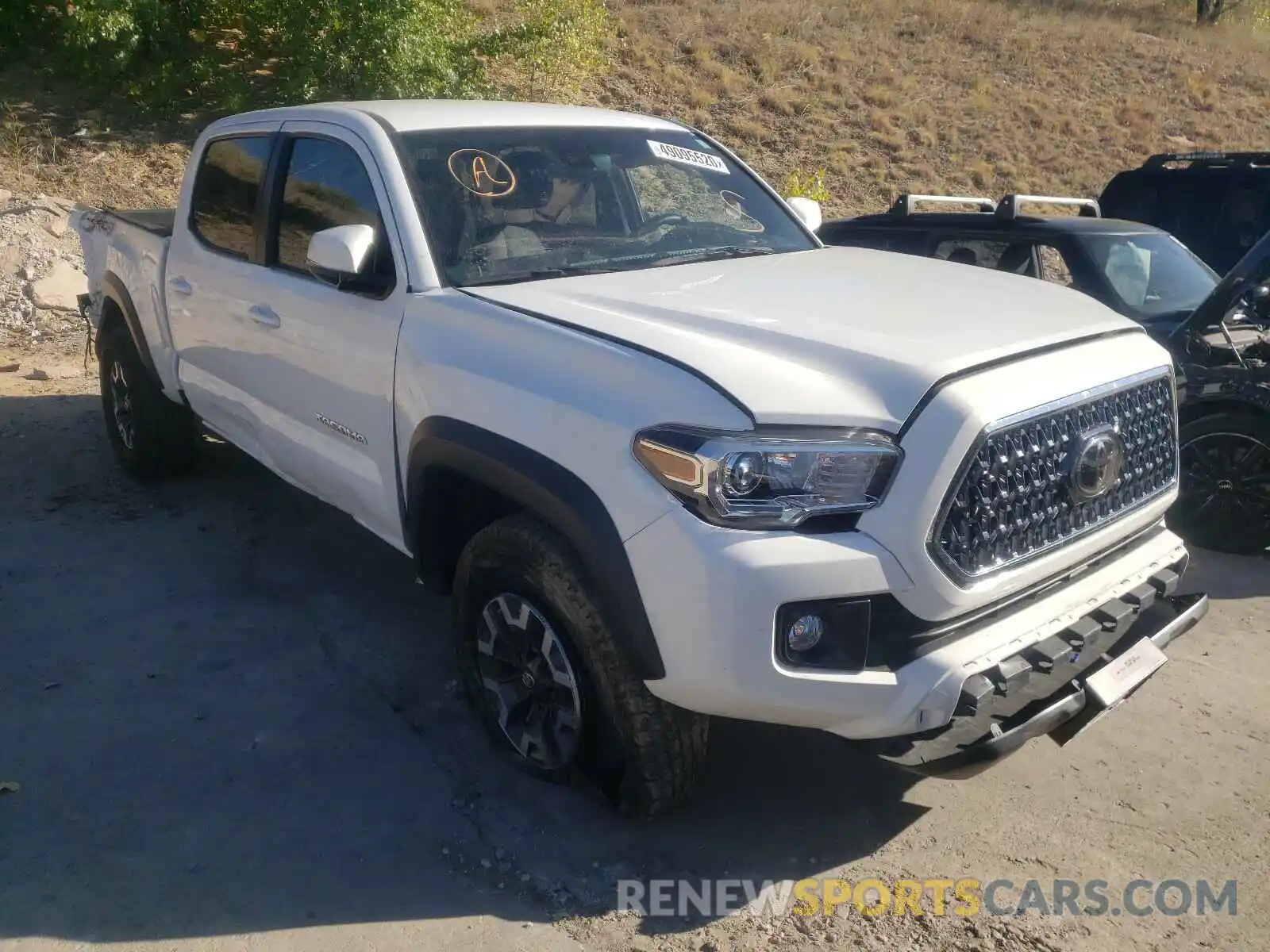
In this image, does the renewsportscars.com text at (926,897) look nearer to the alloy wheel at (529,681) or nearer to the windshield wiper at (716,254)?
the alloy wheel at (529,681)

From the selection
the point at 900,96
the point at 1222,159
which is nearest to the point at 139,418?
the point at 1222,159

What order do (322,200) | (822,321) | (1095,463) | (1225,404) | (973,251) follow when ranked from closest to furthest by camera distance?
(1095,463)
(822,321)
(322,200)
(1225,404)
(973,251)

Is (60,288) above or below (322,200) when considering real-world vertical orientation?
below

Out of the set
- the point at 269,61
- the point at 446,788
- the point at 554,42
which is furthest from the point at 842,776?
the point at 269,61

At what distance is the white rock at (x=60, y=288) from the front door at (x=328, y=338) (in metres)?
6.42

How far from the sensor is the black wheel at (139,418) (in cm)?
595

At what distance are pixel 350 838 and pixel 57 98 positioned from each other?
15042 millimetres

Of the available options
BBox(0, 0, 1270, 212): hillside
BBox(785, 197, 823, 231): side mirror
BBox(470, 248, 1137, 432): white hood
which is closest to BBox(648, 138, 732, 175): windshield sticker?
BBox(785, 197, 823, 231): side mirror

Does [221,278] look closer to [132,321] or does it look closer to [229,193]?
[229,193]

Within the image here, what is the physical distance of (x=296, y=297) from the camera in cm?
415

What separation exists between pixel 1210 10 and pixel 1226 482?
1283 inches

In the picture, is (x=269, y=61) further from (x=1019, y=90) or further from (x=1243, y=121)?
(x=1243, y=121)

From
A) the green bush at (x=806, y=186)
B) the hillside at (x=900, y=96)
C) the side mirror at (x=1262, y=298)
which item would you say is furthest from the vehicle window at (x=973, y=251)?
the hillside at (x=900, y=96)

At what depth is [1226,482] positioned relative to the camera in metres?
5.38
